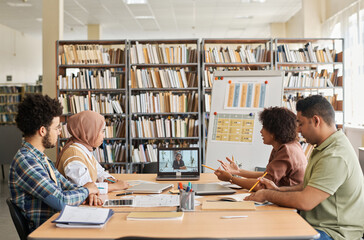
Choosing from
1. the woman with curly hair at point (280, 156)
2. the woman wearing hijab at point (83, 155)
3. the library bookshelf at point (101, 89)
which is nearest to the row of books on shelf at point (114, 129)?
the library bookshelf at point (101, 89)

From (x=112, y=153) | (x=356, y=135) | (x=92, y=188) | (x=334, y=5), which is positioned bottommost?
(x=112, y=153)

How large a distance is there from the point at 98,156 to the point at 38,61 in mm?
10384

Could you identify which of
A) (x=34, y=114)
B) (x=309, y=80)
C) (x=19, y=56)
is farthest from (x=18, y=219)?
(x=19, y=56)

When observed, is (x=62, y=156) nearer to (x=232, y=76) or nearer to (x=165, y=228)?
(x=165, y=228)

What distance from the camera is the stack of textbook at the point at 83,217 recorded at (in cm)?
190

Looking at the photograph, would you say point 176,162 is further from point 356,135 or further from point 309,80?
Result: point 356,135

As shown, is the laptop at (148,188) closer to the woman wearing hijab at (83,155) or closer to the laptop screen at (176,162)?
the woman wearing hijab at (83,155)

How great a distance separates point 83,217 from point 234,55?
502cm

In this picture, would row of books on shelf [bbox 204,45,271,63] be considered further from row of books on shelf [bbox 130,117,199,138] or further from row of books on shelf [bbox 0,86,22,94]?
row of books on shelf [bbox 0,86,22,94]

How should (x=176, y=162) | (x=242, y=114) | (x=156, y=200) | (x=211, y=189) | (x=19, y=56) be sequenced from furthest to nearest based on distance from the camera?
(x=19, y=56)
(x=242, y=114)
(x=176, y=162)
(x=211, y=189)
(x=156, y=200)

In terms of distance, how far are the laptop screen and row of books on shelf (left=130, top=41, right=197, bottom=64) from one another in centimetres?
345

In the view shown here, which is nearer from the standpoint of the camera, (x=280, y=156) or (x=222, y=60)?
(x=280, y=156)

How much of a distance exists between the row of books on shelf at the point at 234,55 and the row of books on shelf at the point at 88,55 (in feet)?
4.70

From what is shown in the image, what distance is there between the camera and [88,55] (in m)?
6.66
